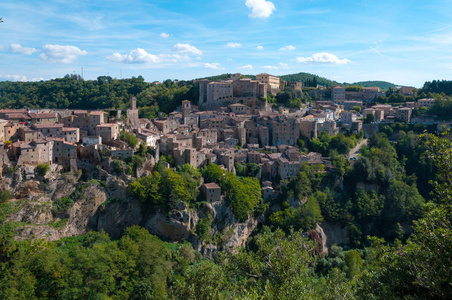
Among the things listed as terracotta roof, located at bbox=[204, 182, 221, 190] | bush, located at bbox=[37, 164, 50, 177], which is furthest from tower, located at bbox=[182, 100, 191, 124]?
bush, located at bbox=[37, 164, 50, 177]

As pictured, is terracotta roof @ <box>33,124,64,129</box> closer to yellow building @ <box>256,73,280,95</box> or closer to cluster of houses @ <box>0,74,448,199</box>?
cluster of houses @ <box>0,74,448,199</box>

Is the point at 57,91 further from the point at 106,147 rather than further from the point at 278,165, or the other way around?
the point at 278,165

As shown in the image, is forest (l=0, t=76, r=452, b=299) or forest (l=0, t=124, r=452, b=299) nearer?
forest (l=0, t=124, r=452, b=299)

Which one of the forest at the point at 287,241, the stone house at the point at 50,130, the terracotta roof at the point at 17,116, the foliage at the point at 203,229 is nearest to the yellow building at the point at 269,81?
the forest at the point at 287,241

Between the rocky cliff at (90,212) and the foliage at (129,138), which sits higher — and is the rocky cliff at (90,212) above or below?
below

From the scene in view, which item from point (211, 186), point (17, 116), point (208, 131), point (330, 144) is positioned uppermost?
point (17, 116)

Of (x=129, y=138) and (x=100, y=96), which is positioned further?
(x=100, y=96)

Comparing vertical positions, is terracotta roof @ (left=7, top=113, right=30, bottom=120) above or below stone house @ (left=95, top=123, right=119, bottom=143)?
above

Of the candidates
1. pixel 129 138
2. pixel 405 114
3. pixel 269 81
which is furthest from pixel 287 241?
pixel 405 114

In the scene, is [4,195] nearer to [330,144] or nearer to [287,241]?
[287,241]

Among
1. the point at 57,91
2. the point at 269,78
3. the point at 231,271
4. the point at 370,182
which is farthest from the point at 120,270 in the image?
the point at 57,91

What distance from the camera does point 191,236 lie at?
35.0m

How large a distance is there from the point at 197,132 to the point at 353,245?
74.9ft

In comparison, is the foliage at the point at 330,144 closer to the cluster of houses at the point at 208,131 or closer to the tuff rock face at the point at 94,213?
the cluster of houses at the point at 208,131
